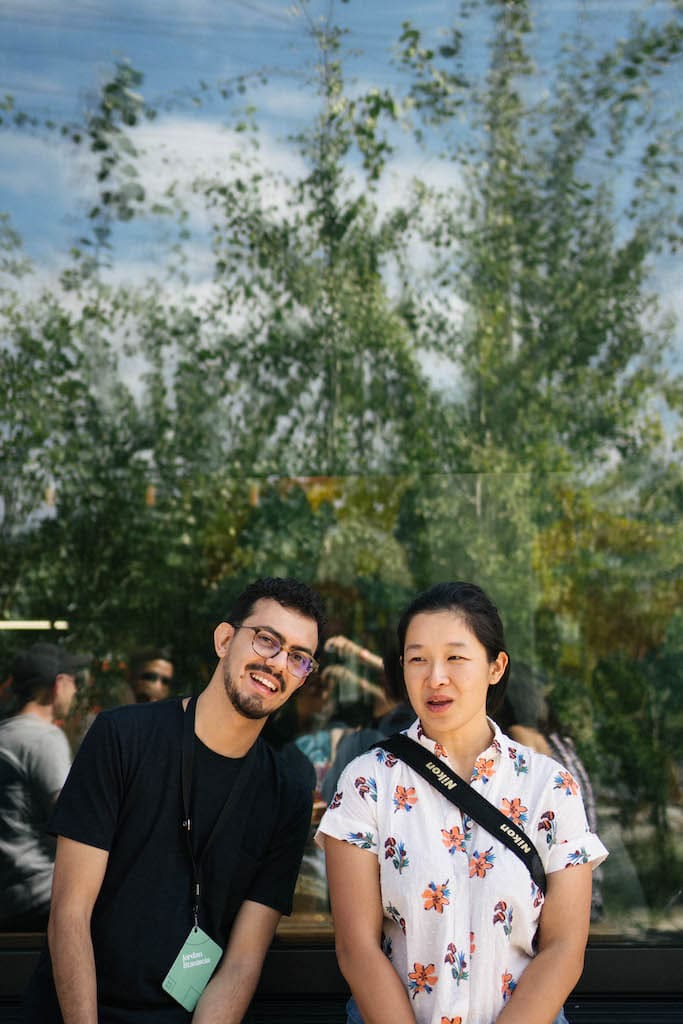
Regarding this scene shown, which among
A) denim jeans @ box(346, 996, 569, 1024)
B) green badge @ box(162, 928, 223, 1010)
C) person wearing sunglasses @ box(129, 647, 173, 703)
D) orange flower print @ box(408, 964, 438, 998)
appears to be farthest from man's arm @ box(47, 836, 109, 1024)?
person wearing sunglasses @ box(129, 647, 173, 703)

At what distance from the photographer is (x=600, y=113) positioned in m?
4.07

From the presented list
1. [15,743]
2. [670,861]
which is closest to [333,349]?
[15,743]

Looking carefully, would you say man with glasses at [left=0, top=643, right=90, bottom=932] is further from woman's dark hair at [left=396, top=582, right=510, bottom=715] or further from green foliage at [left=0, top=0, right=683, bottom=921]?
woman's dark hair at [left=396, top=582, right=510, bottom=715]

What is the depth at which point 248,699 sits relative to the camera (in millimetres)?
2377

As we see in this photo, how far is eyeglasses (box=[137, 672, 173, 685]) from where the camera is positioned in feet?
12.5

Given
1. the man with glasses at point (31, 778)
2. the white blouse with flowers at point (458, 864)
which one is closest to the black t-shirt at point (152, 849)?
the white blouse with flowers at point (458, 864)

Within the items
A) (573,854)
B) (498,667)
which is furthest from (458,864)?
(498,667)

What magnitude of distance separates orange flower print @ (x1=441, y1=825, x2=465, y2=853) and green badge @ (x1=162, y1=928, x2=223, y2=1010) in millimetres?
586

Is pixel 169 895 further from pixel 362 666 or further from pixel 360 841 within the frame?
pixel 362 666

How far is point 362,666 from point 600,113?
7.04 feet

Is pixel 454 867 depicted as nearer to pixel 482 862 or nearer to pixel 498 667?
pixel 482 862

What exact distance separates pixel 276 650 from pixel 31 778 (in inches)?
63.3

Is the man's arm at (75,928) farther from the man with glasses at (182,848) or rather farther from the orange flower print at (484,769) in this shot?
the orange flower print at (484,769)

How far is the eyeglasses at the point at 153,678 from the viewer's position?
3803mm
